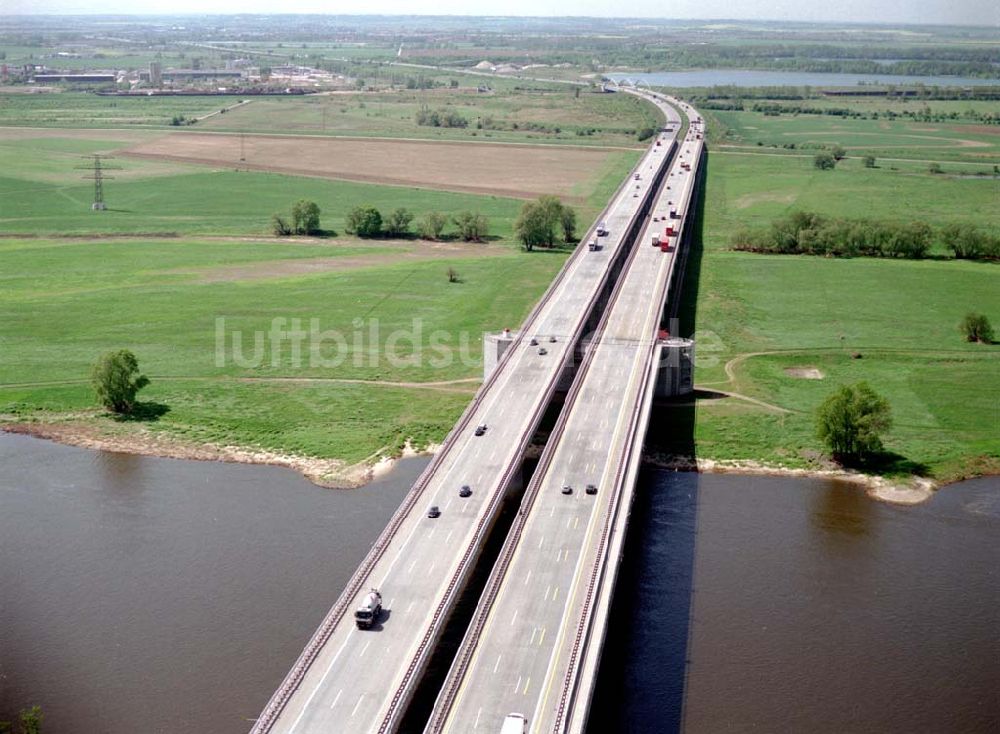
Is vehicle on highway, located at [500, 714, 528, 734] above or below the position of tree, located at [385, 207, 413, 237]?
below

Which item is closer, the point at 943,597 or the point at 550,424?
the point at 943,597

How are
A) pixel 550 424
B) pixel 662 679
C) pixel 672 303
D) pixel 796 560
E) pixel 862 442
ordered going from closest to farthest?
pixel 662 679 < pixel 796 560 < pixel 862 442 < pixel 550 424 < pixel 672 303

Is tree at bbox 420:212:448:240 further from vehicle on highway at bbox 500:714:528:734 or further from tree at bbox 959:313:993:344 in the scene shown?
vehicle on highway at bbox 500:714:528:734

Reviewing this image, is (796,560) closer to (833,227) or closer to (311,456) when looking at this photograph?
(311,456)

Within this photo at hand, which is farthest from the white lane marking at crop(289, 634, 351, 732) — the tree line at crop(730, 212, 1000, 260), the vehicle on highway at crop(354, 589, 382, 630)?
the tree line at crop(730, 212, 1000, 260)

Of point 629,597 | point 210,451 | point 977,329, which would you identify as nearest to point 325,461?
point 210,451

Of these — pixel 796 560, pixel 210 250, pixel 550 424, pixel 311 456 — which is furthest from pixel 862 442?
pixel 210 250

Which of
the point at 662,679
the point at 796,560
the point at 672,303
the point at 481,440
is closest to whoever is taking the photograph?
the point at 662,679

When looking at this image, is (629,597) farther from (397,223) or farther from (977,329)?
(397,223)
